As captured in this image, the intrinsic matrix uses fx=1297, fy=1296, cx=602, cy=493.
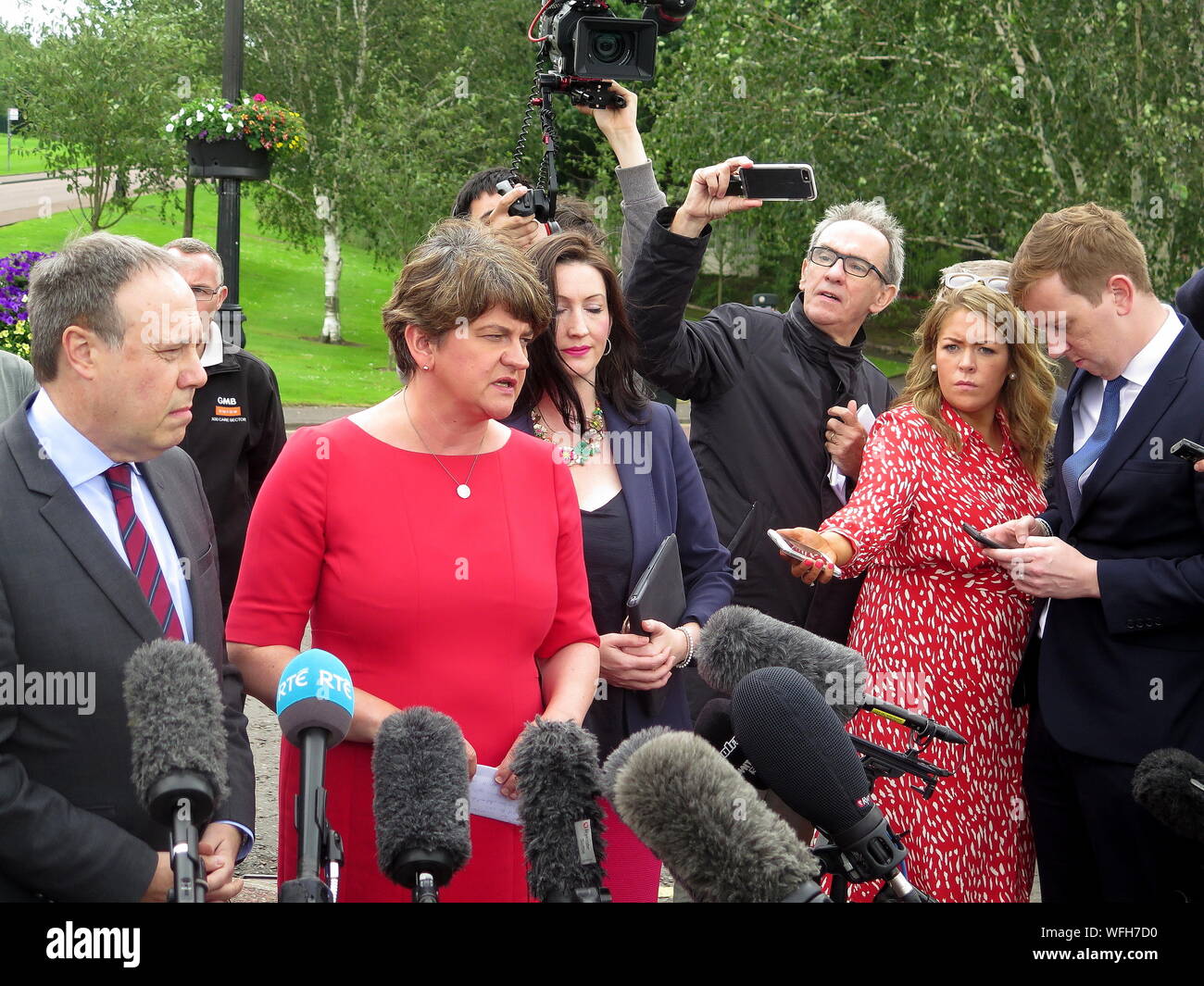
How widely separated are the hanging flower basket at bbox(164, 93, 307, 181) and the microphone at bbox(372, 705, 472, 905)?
11.1m

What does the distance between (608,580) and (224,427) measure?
9.58 ft

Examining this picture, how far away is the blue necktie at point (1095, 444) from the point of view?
3.65m

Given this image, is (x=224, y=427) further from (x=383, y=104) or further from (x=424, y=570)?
(x=383, y=104)

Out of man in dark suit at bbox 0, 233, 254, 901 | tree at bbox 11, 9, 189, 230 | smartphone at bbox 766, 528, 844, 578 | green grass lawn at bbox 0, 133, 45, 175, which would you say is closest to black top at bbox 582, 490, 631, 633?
smartphone at bbox 766, 528, 844, 578

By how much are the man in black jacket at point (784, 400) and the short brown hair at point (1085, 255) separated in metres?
1.07

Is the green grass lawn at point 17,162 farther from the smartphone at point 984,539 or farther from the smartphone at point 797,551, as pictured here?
the smartphone at point 984,539

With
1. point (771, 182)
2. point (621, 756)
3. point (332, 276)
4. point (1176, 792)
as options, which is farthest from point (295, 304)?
point (621, 756)

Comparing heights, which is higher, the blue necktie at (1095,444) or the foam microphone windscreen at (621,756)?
the blue necktie at (1095,444)

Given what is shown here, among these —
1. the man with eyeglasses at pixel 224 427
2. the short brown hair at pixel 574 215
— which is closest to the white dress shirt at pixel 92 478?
the short brown hair at pixel 574 215

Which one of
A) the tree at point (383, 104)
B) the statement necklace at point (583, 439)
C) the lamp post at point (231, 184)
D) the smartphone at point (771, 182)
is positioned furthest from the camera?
the tree at point (383, 104)

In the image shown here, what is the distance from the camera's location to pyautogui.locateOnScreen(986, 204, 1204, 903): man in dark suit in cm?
344
